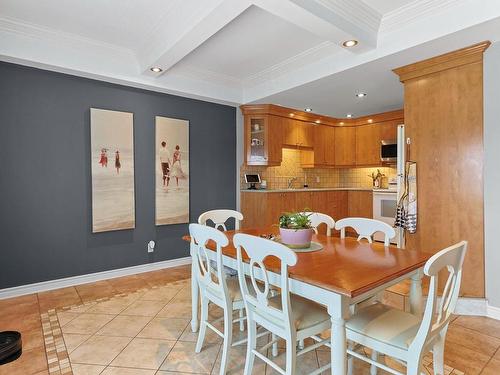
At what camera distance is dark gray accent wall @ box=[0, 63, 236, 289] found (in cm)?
314

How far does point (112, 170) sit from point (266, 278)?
2850 millimetres

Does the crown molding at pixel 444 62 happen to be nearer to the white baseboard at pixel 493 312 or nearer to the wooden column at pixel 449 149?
the wooden column at pixel 449 149

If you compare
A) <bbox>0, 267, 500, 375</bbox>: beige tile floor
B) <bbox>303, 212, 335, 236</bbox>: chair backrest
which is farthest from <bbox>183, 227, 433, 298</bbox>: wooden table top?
<bbox>0, 267, 500, 375</bbox>: beige tile floor

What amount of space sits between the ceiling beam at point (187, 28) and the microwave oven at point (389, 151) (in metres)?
4.14

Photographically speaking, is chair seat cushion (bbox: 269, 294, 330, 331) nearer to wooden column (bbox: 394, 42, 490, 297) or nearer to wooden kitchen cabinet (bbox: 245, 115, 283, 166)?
wooden column (bbox: 394, 42, 490, 297)

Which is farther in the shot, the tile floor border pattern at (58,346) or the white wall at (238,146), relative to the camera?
the white wall at (238,146)

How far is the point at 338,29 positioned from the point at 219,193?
2.87m

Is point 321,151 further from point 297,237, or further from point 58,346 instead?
point 58,346

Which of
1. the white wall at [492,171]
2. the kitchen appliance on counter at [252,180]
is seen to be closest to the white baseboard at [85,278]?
the kitchen appliance on counter at [252,180]

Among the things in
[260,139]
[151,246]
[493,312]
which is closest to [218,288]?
[151,246]

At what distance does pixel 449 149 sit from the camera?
2.90m

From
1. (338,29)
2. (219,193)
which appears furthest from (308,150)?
(338,29)

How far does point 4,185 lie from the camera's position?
3.11 m

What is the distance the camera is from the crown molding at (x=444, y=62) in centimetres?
268
